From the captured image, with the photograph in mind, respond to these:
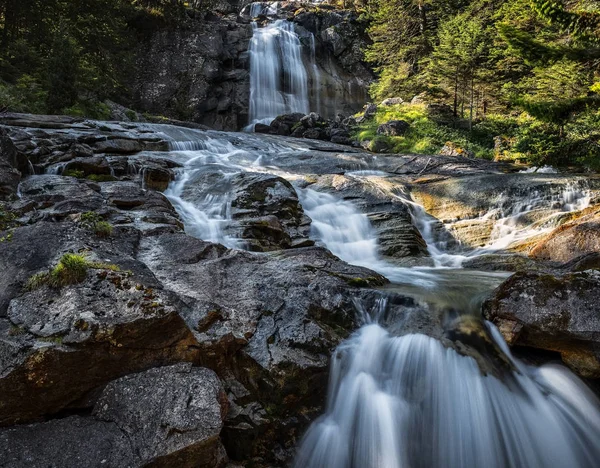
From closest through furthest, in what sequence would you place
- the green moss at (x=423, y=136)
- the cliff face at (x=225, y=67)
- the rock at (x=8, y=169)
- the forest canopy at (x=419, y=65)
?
Result: the rock at (x=8, y=169)
the forest canopy at (x=419, y=65)
the green moss at (x=423, y=136)
the cliff face at (x=225, y=67)

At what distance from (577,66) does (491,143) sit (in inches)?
179

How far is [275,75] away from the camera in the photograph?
29.6 m

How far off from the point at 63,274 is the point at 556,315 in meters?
5.11

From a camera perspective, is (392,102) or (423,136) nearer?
(423,136)

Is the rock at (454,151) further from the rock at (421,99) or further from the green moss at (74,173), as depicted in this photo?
the green moss at (74,173)

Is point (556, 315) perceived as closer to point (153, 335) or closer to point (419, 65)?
point (153, 335)

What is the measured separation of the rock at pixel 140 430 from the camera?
9.62ft

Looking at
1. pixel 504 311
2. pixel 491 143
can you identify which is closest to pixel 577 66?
pixel 491 143

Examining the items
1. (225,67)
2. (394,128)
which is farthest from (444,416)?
(225,67)

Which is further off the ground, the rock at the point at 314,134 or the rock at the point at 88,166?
the rock at the point at 314,134

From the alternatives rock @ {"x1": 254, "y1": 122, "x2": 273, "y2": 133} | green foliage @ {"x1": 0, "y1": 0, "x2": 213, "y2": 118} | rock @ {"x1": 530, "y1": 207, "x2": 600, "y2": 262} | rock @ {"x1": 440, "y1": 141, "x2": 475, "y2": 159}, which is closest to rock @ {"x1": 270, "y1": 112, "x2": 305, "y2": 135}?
rock @ {"x1": 254, "y1": 122, "x2": 273, "y2": 133}

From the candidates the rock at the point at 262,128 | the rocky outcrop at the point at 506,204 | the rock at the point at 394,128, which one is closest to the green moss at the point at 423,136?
the rock at the point at 394,128

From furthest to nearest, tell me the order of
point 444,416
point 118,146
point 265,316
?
point 118,146 → point 265,316 → point 444,416

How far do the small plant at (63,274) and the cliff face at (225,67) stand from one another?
78.4 feet
